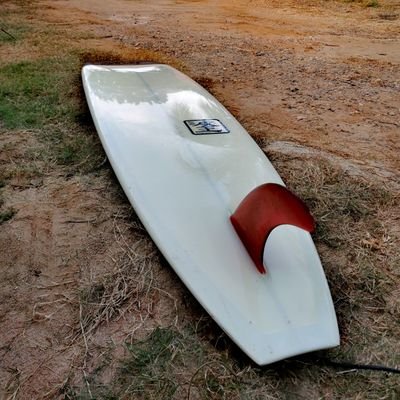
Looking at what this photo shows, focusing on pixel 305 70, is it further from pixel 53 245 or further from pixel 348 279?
pixel 53 245

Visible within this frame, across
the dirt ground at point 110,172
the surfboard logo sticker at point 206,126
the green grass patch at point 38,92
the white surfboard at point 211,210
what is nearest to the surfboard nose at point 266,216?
the white surfboard at point 211,210

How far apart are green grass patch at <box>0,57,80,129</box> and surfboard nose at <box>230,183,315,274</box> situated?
5.81 feet

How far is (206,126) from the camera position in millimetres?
2578

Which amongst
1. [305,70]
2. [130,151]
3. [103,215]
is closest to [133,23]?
[305,70]

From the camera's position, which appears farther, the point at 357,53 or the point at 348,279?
the point at 357,53

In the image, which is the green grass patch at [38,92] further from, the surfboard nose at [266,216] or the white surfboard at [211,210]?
the surfboard nose at [266,216]

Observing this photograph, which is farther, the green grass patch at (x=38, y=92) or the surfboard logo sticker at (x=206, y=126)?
the green grass patch at (x=38, y=92)

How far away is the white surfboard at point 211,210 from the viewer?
1570mm

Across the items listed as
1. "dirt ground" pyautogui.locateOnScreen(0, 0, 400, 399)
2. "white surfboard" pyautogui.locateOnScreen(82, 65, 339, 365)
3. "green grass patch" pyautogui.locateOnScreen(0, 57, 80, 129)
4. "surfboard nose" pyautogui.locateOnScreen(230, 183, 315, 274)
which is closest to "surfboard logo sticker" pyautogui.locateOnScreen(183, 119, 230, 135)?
"white surfboard" pyautogui.locateOnScreen(82, 65, 339, 365)

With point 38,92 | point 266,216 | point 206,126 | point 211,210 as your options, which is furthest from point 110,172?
point 38,92

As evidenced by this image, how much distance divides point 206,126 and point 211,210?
2.57 ft

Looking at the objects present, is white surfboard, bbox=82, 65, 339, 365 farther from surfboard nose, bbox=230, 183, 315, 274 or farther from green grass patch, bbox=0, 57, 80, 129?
green grass patch, bbox=0, 57, 80, 129

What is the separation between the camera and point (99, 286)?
70.4 inches

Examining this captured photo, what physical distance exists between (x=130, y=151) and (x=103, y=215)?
15.8 inches
